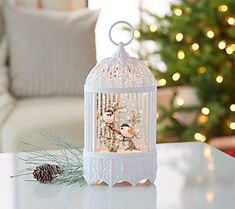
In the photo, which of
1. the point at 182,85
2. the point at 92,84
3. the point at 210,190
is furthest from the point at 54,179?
the point at 182,85

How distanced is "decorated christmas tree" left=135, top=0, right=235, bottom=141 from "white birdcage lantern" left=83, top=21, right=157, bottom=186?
1575 millimetres

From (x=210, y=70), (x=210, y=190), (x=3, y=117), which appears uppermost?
(x=210, y=70)

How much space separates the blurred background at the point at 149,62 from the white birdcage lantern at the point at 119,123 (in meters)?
1.07

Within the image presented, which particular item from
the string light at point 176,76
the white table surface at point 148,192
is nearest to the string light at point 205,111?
the string light at point 176,76

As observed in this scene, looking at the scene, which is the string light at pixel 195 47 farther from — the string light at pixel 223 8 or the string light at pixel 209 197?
the string light at pixel 209 197

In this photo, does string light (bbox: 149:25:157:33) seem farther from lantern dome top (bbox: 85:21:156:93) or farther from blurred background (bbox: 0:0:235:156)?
lantern dome top (bbox: 85:21:156:93)

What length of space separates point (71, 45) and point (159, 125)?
26.6 inches

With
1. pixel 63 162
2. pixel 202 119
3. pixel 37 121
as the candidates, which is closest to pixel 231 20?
pixel 202 119

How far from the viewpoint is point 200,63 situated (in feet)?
9.52

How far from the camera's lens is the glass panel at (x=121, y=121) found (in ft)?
4.28

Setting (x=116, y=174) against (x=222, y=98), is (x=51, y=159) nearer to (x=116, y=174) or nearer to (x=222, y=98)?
(x=116, y=174)

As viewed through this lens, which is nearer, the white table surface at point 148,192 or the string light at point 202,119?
the white table surface at point 148,192

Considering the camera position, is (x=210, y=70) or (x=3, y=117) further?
(x=210, y=70)

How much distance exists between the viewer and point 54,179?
54.0 inches
